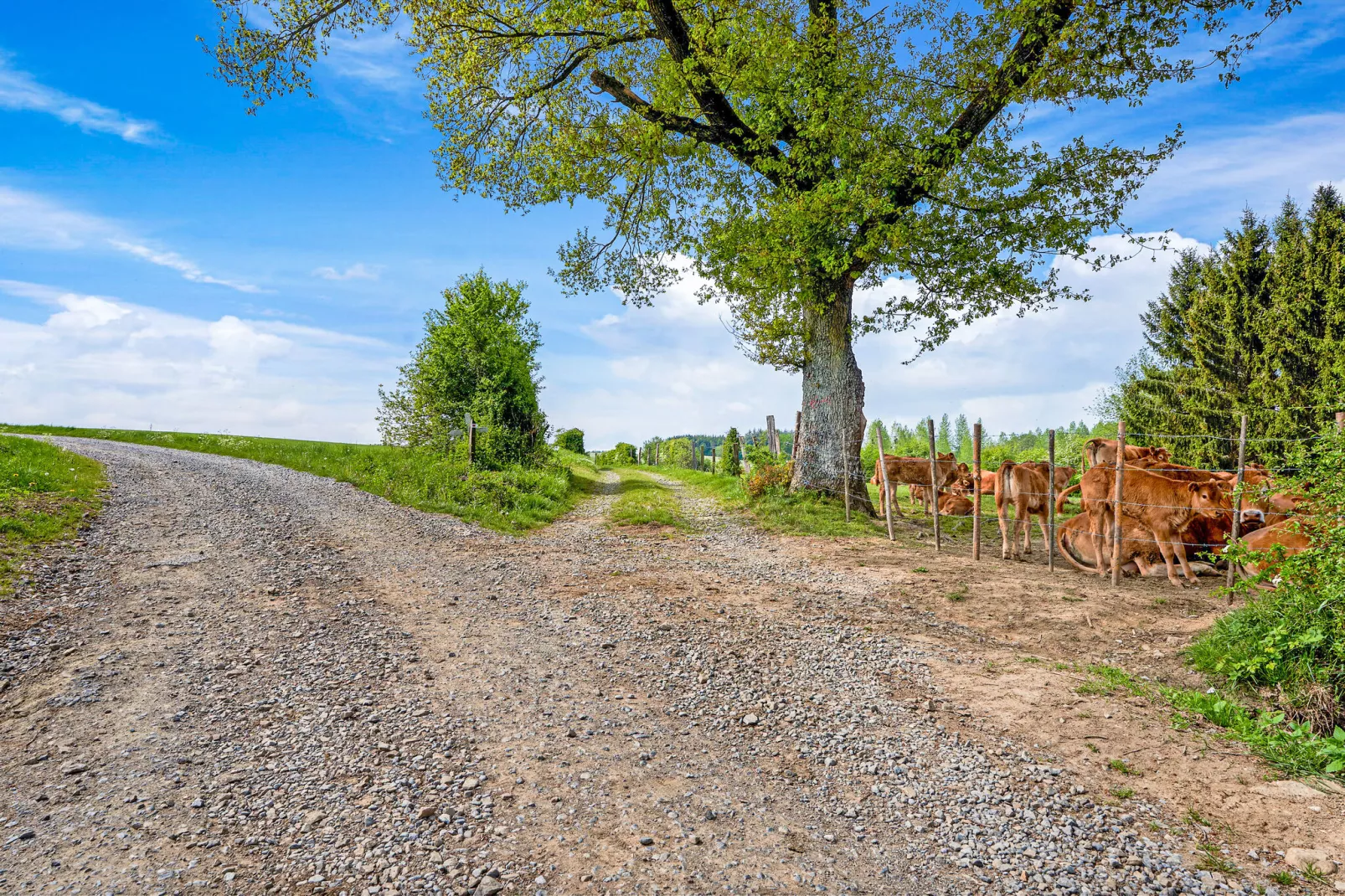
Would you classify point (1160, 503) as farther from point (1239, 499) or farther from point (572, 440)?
point (572, 440)

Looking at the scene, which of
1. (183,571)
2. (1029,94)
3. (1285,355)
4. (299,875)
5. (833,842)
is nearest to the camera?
(299,875)

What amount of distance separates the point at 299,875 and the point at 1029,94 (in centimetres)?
1716

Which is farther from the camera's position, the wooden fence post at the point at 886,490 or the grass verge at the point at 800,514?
the grass verge at the point at 800,514

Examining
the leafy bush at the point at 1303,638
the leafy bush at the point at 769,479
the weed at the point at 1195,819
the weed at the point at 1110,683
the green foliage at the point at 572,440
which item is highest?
the green foliage at the point at 572,440

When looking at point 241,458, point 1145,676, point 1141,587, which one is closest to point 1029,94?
point 1141,587

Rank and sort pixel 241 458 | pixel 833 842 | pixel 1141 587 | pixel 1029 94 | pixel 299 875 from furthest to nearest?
pixel 241 458 < pixel 1029 94 < pixel 1141 587 < pixel 833 842 < pixel 299 875

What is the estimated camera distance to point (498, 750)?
5.05 m

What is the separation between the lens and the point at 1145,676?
263 inches

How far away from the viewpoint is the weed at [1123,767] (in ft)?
16.0

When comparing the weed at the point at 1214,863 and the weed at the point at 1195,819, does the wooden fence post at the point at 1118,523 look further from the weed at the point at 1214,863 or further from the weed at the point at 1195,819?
the weed at the point at 1214,863

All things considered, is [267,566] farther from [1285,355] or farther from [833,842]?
[1285,355]

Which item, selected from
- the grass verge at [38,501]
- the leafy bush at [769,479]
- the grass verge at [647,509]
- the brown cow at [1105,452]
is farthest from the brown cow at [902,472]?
the grass verge at [38,501]

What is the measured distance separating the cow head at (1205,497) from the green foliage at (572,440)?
3826cm

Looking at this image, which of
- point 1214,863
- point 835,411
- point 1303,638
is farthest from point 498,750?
point 835,411
